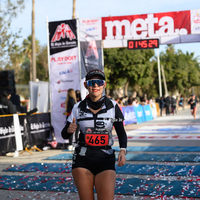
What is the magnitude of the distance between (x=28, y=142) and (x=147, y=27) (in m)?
7.02

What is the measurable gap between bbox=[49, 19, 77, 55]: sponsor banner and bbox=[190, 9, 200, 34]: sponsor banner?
519 centimetres

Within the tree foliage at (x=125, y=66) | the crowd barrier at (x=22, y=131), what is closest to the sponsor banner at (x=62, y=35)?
the crowd barrier at (x=22, y=131)

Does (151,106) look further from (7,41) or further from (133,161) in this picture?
(133,161)

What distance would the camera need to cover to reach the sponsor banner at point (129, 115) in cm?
2009

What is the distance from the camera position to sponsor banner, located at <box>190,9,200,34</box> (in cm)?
1359

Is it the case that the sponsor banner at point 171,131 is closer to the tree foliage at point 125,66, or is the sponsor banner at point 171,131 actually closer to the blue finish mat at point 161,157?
the blue finish mat at point 161,157

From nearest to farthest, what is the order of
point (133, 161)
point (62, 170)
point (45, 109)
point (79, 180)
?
point (79, 180) < point (62, 170) < point (133, 161) < point (45, 109)

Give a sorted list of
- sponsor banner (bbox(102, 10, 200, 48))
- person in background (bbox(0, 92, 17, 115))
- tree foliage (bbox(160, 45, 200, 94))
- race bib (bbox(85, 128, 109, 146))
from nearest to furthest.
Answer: race bib (bbox(85, 128, 109, 146)) → person in background (bbox(0, 92, 17, 115)) → sponsor banner (bbox(102, 10, 200, 48)) → tree foliage (bbox(160, 45, 200, 94))

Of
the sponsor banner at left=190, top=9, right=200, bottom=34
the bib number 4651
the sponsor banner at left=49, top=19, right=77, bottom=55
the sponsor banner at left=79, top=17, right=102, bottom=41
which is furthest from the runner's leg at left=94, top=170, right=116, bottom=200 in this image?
the sponsor banner at left=190, top=9, right=200, bottom=34

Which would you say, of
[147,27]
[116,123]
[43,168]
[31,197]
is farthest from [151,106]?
[116,123]

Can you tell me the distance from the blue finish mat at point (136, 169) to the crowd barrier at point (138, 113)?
1139 cm

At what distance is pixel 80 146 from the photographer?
11.3 ft

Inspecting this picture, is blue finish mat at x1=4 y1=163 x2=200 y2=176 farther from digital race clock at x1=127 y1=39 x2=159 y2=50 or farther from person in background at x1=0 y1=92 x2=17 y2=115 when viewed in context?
digital race clock at x1=127 y1=39 x2=159 y2=50

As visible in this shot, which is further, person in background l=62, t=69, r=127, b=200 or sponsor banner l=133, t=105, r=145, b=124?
sponsor banner l=133, t=105, r=145, b=124
